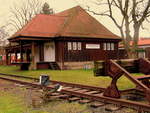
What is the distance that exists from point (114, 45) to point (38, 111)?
23.7 m

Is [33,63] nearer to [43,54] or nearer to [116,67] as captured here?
[43,54]

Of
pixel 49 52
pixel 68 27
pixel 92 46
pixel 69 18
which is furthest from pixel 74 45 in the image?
pixel 69 18

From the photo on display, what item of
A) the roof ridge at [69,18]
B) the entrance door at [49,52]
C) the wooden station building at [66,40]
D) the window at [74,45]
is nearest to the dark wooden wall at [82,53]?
the wooden station building at [66,40]

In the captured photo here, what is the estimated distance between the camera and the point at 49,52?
2627cm

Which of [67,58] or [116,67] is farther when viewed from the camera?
[67,58]

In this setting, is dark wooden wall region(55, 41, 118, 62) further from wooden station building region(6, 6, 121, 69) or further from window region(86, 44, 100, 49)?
window region(86, 44, 100, 49)

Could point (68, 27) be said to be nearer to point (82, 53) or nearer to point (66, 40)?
point (66, 40)

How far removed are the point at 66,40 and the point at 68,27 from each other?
2.11 meters


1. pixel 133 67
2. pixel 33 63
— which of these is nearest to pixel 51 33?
pixel 33 63

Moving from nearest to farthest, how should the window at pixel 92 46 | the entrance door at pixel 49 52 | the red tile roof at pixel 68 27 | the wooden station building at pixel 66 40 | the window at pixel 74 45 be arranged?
the wooden station building at pixel 66 40 → the red tile roof at pixel 68 27 → the window at pixel 74 45 → the entrance door at pixel 49 52 → the window at pixel 92 46

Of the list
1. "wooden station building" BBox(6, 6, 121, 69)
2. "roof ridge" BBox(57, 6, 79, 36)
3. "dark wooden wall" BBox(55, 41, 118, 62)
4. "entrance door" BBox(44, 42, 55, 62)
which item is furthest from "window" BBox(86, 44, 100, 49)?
"entrance door" BBox(44, 42, 55, 62)

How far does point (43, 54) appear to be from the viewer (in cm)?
2703

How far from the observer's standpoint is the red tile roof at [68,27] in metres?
24.7

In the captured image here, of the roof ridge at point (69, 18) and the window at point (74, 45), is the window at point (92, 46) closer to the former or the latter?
the window at point (74, 45)
